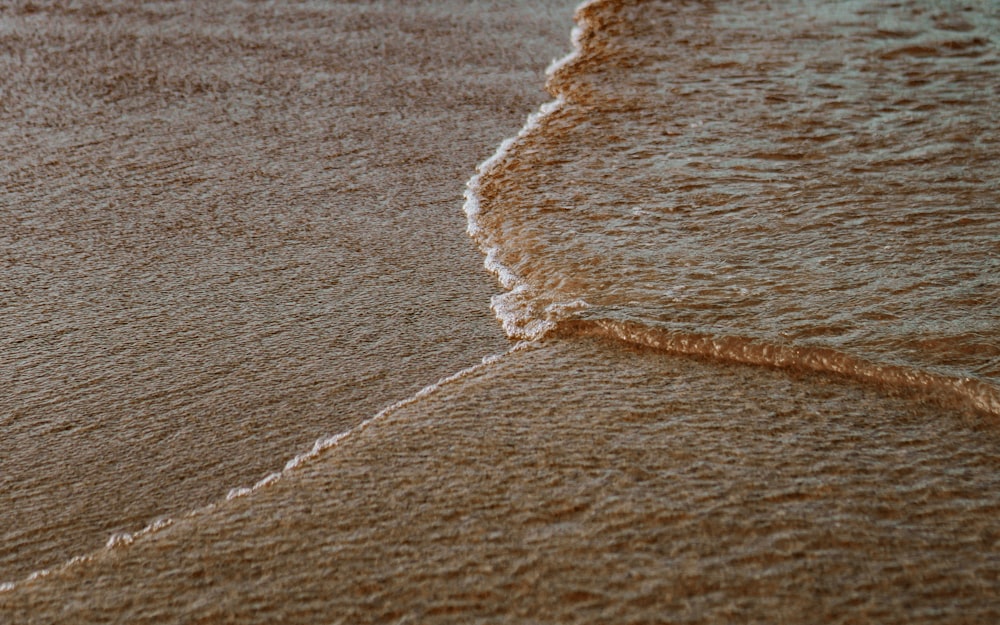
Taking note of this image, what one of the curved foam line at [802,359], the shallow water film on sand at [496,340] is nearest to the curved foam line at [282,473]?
the shallow water film on sand at [496,340]

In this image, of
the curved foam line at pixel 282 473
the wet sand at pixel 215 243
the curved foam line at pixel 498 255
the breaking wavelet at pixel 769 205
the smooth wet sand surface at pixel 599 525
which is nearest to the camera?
the smooth wet sand surface at pixel 599 525

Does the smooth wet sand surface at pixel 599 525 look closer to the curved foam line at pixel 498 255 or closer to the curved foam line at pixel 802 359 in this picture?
the curved foam line at pixel 802 359

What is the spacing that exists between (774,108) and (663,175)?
906 mm

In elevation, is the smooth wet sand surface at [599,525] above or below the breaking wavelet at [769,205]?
below

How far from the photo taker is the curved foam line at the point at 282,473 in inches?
72.7

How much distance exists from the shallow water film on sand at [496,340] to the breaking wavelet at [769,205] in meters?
0.01

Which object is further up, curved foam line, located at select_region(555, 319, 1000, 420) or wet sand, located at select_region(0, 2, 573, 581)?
wet sand, located at select_region(0, 2, 573, 581)

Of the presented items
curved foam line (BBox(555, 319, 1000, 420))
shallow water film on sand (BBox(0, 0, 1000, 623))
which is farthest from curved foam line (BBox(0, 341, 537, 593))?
curved foam line (BBox(555, 319, 1000, 420))

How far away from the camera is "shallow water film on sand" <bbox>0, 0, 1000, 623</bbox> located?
1777 millimetres

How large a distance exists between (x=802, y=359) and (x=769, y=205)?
0.97 m

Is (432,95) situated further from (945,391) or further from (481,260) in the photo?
(945,391)

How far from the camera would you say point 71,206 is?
3.35 meters

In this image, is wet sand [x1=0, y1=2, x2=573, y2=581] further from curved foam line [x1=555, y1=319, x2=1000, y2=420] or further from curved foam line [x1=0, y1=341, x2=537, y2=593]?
curved foam line [x1=555, y1=319, x2=1000, y2=420]

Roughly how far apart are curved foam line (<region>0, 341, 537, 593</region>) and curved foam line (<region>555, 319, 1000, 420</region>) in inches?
8.7
